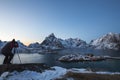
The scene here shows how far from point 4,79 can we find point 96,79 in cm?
776

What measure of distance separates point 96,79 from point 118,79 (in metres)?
2.31

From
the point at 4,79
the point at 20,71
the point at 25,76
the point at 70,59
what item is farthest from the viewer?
the point at 70,59

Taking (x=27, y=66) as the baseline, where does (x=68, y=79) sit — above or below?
below

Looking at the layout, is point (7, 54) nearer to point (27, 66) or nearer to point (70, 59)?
point (27, 66)

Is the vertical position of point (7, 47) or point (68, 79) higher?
point (7, 47)

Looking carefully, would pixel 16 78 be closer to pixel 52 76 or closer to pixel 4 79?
pixel 4 79

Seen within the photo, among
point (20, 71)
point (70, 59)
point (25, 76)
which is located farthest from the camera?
point (70, 59)

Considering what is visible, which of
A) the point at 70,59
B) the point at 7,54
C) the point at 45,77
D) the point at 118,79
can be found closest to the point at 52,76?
the point at 45,77

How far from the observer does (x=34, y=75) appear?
15.5m

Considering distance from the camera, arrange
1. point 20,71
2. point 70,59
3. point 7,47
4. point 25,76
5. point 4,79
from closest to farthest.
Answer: point 4,79
point 25,76
point 20,71
point 7,47
point 70,59

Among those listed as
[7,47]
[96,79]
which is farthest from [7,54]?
[96,79]

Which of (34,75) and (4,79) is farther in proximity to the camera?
(34,75)

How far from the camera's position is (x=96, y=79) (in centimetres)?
1524

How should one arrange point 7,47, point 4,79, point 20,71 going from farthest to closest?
point 7,47 < point 20,71 < point 4,79
